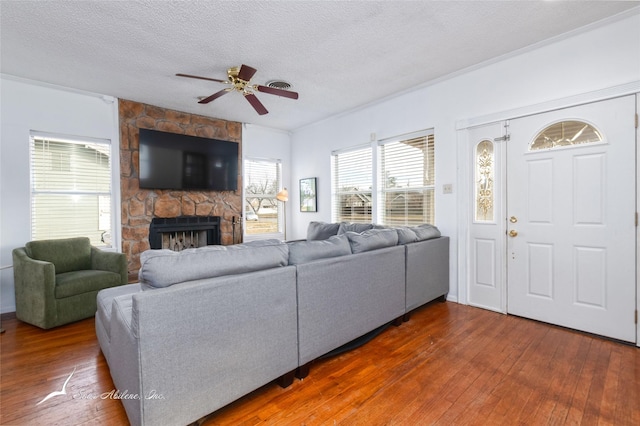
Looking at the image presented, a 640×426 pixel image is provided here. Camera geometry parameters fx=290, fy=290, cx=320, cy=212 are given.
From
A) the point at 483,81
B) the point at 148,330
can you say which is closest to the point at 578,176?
the point at 483,81

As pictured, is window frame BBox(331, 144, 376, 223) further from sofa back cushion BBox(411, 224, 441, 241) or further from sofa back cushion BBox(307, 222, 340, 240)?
sofa back cushion BBox(411, 224, 441, 241)

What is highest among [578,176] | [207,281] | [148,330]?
[578,176]

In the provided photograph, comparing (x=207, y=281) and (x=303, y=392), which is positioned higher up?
(x=207, y=281)

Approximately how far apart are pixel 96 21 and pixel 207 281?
8.32ft

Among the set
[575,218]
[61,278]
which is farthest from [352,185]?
[61,278]

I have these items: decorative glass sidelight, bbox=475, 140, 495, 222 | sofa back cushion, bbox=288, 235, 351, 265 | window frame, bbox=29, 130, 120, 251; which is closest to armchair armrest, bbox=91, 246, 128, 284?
window frame, bbox=29, 130, 120, 251

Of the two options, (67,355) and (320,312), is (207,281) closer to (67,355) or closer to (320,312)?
(320,312)

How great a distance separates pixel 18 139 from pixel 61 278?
1888 millimetres

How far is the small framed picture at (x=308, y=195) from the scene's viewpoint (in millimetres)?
5715

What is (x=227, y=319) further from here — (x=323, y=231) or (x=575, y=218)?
(x=575, y=218)

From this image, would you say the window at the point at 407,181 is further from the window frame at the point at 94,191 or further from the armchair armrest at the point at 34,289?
the armchair armrest at the point at 34,289

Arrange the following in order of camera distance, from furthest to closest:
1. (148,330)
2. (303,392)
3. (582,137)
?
(582,137) < (303,392) < (148,330)

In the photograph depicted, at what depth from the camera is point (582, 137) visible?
2.72m

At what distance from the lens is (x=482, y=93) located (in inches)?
133
